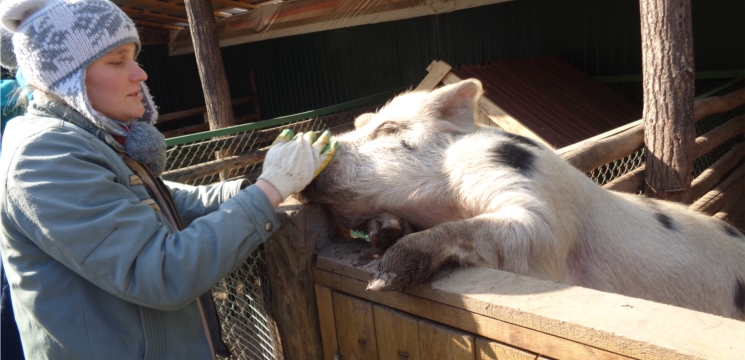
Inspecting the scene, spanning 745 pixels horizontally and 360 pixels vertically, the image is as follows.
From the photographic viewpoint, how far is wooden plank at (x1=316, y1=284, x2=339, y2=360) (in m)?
2.03

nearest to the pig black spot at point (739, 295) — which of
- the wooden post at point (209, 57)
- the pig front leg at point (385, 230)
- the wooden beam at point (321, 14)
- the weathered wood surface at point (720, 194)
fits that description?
the pig front leg at point (385, 230)

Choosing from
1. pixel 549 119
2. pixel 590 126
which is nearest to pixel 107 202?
pixel 549 119

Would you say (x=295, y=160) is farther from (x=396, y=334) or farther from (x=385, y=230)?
(x=396, y=334)

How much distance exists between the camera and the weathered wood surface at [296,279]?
206 centimetres

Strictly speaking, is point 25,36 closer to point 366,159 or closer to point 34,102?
point 34,102

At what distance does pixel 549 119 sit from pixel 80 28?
5.92 m

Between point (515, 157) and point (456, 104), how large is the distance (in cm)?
53

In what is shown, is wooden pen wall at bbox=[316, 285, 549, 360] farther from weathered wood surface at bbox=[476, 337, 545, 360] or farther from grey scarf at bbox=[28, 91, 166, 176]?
grey scarf at bbox=[28, 91, 166, 176]

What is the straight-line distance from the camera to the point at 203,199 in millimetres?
2268

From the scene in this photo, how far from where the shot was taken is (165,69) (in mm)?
14859

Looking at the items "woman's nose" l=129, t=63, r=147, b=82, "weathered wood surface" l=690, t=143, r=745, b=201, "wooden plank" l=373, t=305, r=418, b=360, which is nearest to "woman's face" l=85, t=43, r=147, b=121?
"woman's nose" l=129, t=63, r=147, b=82

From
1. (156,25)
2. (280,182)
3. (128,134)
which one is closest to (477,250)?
(280,182)

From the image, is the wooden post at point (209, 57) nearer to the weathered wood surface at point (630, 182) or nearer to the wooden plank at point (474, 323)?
the weathered wood surface at point (630, 182)

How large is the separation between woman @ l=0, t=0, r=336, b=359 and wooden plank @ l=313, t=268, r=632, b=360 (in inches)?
14.5
